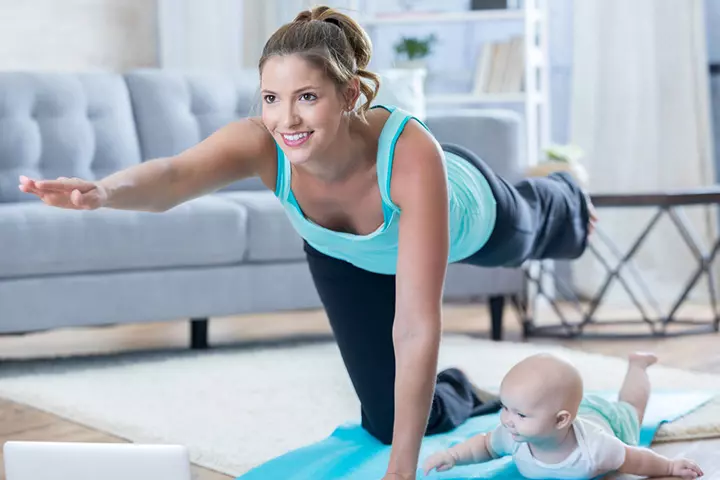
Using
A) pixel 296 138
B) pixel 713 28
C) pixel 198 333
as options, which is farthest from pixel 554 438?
pixel 713 28

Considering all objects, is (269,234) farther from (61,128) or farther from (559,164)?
(559,164)

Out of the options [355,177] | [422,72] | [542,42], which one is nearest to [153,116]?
[422,72]

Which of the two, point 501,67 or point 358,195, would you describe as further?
point 501,67

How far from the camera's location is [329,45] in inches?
60.9

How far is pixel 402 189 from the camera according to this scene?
65.1 inches

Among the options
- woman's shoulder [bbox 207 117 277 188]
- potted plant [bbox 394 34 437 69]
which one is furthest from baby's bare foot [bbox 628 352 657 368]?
potted plant [bbox 394 34 437 69]

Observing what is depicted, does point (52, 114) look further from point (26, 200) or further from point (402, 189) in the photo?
point (402, 189)

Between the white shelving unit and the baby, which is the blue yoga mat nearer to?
the baby

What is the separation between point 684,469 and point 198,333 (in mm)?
1843

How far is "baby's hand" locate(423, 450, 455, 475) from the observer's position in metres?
1.83

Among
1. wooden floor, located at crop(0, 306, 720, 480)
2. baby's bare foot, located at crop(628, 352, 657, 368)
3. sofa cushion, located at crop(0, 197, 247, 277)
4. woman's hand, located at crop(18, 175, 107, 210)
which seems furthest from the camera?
sofa cushion, located at crop(0, 197, 247, 277)

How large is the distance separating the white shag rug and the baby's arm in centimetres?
67

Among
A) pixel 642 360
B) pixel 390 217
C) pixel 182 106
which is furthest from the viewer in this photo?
pixel 182 106

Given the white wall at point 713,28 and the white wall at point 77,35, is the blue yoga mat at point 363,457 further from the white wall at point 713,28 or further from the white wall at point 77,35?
the white wall at point 77,35
